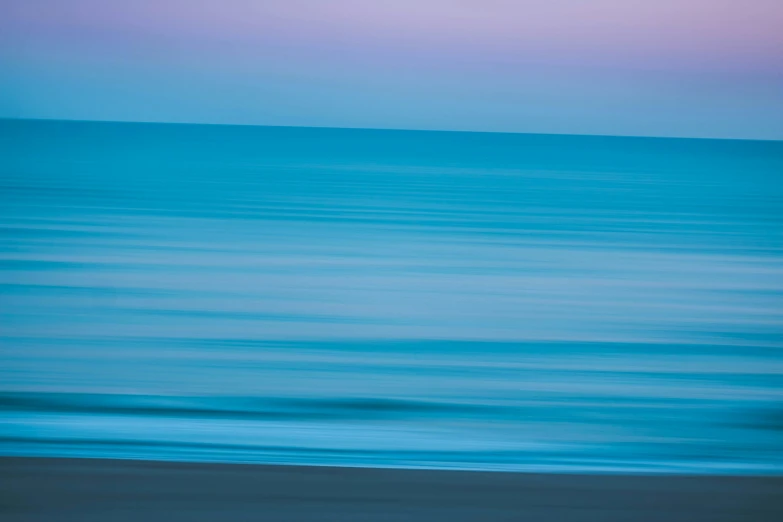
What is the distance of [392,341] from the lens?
3.52 meters

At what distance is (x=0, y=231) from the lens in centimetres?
656

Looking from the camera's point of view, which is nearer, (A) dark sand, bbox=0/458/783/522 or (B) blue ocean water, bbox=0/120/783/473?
(A) dark sand, bbox=0/458/783/522

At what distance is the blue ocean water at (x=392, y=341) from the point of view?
2186 millimetres

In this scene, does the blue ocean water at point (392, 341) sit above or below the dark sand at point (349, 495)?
above

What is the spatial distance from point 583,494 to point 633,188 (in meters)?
13.4

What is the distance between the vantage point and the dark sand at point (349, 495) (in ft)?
4.83

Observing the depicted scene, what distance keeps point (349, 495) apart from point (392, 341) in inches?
78.2

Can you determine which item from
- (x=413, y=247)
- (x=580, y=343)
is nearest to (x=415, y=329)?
(x=580, y=343)

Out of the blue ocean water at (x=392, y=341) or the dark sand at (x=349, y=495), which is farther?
the blue ocean water at (x=392, y=341)

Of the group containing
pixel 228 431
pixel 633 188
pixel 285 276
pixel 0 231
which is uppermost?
pixel 633 188

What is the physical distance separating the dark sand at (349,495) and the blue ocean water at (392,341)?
389mm

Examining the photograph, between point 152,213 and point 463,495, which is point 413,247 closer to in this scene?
point 152,213

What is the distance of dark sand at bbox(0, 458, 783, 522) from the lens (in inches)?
58.0

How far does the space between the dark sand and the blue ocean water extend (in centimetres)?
39
